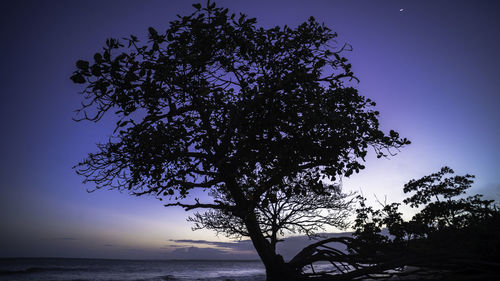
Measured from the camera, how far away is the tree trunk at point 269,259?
6.44m

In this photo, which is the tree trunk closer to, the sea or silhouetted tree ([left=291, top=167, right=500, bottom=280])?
silhouetted tree ([left=291, top=167, right=500, bottom=280])

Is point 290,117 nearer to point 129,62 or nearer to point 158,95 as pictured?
point 158,95

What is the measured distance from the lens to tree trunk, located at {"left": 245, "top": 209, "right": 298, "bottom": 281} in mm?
6441

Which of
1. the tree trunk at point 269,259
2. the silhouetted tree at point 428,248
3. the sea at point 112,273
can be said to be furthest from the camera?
the sea at point 112,273

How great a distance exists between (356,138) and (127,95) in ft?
21.3

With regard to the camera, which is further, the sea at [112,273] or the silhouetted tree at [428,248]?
the sea at [112,273]

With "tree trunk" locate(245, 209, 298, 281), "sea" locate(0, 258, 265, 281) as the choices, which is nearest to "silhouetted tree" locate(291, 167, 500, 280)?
"tree trunk" locate(245, 209, 298, 281)

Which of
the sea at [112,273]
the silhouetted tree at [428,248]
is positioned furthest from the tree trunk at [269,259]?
the sea at [112,273]

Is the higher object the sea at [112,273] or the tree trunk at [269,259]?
the tree trunk at [269,259]

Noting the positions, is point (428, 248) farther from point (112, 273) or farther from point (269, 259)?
point (112, 273)

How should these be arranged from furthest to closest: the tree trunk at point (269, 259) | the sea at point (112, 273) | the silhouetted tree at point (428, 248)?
the sea at point (112, 273), the tree trunk at point (269, 259), the silhouetted tree at point (428, 248)

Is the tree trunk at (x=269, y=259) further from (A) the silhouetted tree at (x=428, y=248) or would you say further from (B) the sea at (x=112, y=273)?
(B) the sea at (x=112, y=273)

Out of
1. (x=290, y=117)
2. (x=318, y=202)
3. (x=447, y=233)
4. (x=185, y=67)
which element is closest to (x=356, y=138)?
(x=290, y=117)

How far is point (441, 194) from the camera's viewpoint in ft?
90.1
